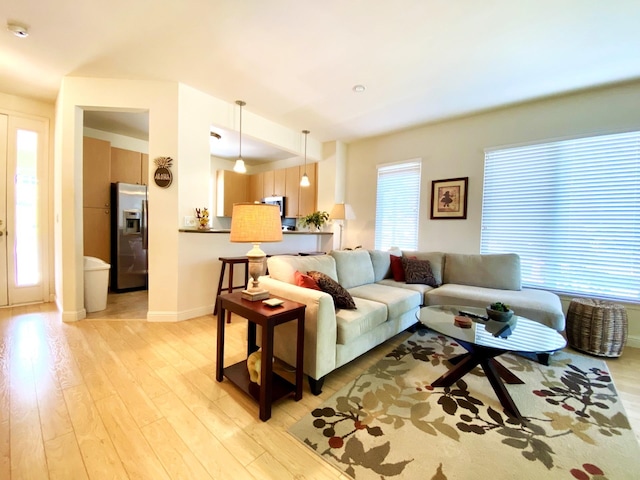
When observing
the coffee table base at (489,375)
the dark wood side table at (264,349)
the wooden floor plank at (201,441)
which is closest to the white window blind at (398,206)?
the coffee table base at (489,375)

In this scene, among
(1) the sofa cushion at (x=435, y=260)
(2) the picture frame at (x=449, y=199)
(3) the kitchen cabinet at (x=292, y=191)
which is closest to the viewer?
(1) the sofa cushion at (x=435, y=260)

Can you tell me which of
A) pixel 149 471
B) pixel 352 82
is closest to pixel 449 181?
pixel 352 82

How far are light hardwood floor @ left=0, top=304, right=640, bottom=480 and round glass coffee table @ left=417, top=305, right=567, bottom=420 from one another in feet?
1.91

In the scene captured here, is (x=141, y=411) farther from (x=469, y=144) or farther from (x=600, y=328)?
(x=469, y=144)

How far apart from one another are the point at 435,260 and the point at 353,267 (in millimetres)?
1242

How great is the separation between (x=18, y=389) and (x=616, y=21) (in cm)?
494

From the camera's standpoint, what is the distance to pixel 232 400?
5.74 ft

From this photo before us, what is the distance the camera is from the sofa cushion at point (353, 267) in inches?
119

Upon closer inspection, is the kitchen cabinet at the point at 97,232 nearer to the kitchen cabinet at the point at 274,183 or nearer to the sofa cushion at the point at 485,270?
the kitchen cabinet at the point at 274,183

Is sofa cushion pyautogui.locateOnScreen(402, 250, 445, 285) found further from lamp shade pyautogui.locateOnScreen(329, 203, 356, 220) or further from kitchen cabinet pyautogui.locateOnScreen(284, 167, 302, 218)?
kitchen cabinet pyautogui.locateOnScreen(284, 167, 302, 218)

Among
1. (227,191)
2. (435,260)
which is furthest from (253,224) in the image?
(227,191)

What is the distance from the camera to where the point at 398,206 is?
4.41 meters

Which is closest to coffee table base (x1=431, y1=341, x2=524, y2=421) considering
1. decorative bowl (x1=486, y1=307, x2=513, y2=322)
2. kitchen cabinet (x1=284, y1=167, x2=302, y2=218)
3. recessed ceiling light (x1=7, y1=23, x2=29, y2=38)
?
decorative bowl (x1=486, y1=307, x2=513, y2=322)

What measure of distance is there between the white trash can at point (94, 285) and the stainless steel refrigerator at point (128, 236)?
3.06ft
